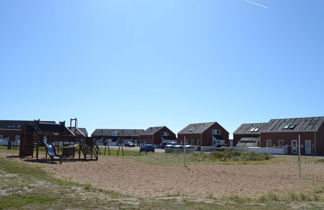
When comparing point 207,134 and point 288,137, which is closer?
point 288,137

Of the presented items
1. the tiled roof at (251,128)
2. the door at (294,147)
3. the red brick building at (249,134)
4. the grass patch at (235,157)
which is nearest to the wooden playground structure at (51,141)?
the grass patch at (235,157)

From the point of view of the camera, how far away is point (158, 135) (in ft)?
277

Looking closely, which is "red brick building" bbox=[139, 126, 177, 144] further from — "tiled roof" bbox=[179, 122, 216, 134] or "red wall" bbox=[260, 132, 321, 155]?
"red wall" bbox=[260, 132, 321, 155]

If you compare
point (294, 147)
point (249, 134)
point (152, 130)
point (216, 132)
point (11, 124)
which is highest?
point (11, 124)

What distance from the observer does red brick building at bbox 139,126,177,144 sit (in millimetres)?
83750

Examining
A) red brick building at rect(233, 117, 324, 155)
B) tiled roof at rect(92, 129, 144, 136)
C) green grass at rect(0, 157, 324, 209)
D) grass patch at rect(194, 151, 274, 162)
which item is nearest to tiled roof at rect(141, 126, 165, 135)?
tiled roof at rect(92, 129, 144, 136)

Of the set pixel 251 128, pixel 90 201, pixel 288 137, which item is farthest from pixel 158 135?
pixel 90 201

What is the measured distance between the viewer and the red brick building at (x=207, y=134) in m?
68.6

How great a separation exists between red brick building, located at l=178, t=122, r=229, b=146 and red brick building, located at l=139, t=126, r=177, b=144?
11251 mm

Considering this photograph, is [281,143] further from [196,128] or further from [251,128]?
[196,128]

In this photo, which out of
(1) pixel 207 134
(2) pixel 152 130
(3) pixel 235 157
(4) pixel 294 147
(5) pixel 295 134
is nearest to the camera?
(3) pixel 235 157

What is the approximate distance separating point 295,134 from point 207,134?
77.9 ft

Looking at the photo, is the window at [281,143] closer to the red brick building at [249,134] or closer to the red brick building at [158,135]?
the red brick building at [249,134]

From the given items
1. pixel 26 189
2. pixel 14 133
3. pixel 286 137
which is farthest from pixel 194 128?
pixel 26 189
